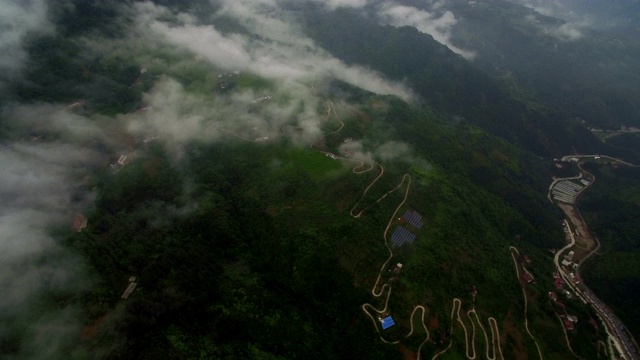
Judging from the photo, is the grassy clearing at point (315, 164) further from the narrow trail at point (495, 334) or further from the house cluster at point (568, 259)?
the house cluster at point (568, 259)

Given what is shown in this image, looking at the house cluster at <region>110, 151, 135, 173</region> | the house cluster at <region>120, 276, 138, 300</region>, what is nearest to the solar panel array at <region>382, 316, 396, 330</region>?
the house cluster at <region>120, 276, 138, 300</region>

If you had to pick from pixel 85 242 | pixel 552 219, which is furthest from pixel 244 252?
pixel 552 219

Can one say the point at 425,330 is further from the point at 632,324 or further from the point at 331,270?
the point at 632,324

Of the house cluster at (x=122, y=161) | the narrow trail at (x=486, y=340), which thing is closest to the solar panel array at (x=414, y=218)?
the narrow trail at (x=486, y=340)

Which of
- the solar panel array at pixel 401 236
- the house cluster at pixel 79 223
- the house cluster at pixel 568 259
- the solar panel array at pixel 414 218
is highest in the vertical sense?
the solar panel array at pixel 414 218

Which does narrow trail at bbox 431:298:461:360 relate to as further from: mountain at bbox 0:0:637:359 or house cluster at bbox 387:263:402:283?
house cluster at bbox 387:263:402:283

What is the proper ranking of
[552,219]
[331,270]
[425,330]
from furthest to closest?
[552,219]
[331,270]
[425,330]
